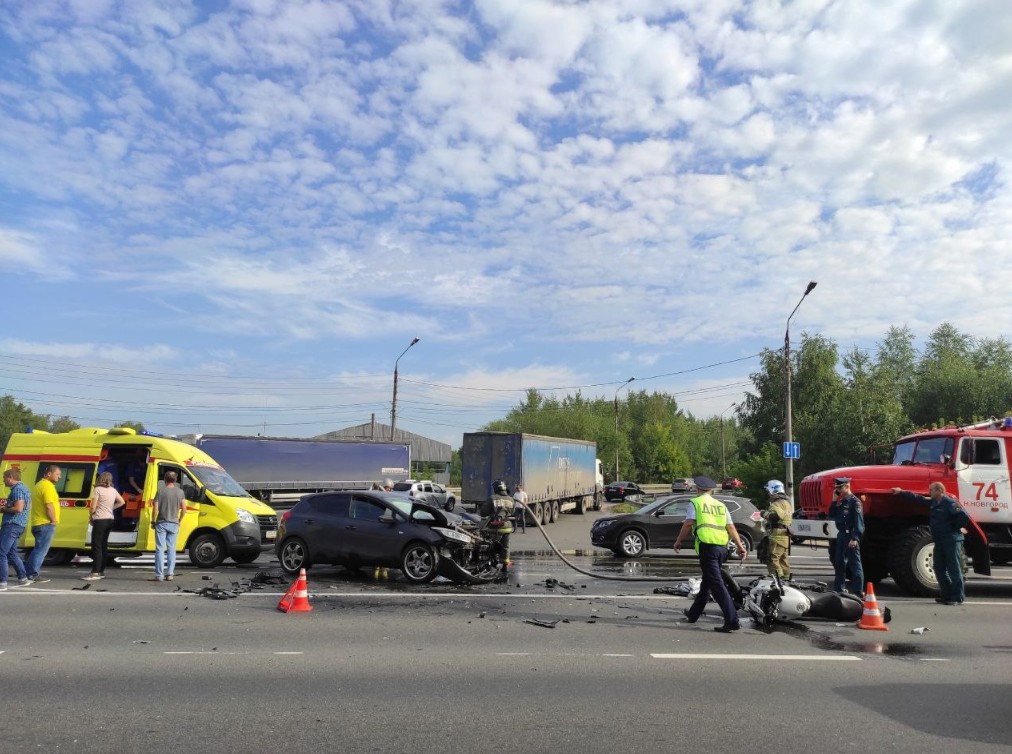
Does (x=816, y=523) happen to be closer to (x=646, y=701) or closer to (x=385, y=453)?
(x=646, y=701)

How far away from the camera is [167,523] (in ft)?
38.6

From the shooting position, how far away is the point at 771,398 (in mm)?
58750

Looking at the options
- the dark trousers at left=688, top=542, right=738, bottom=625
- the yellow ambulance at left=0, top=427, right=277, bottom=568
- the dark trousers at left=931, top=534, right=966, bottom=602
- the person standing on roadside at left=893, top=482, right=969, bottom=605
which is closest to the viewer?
the dark trousers at left=688, top=542, right=738, bottom=625

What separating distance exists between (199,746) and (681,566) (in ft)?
39.9

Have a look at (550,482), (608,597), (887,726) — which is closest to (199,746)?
(887,726)

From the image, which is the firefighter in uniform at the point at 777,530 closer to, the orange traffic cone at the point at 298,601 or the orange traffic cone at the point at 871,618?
the orange traffic cone at the point at 871,618

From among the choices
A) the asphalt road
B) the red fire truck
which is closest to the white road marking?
the asphalt road

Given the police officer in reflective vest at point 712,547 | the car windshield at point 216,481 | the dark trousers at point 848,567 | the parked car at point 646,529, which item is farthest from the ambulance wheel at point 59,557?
the dark trousers at point 848,567

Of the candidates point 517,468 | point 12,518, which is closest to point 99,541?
point 12,518

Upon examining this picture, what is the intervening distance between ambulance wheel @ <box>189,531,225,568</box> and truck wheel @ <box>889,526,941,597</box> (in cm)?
1095

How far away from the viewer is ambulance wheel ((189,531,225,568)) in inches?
534

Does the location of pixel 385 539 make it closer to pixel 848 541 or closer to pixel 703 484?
pixel 703 484

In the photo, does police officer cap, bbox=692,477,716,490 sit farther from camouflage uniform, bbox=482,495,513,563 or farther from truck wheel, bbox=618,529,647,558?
truck wheel, bbox=618,529,647,558

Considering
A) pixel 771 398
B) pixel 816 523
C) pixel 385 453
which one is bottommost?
pixel 816 523
